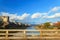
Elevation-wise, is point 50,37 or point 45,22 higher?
point 45,22

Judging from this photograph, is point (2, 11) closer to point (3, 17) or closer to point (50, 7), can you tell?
point (3, 17)

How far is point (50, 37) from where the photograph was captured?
11031 millimetres

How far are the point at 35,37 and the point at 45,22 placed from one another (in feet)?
14.3

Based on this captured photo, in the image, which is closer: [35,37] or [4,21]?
[35,37]

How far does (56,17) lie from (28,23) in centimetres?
263

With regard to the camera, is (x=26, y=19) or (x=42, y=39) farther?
(x=26, y=19)

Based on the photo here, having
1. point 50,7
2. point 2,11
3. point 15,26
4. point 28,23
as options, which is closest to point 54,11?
point 50,7

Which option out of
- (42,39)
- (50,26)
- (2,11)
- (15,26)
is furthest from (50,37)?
(2,11)

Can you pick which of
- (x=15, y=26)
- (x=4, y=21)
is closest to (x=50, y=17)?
(x=15, y=26)

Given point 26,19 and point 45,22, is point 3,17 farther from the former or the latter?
point 45,22

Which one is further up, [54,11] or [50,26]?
[54,11]

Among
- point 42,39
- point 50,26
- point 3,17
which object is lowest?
point 42,39

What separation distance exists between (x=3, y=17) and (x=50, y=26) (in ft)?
14.4

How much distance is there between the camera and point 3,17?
A: 1523cm
